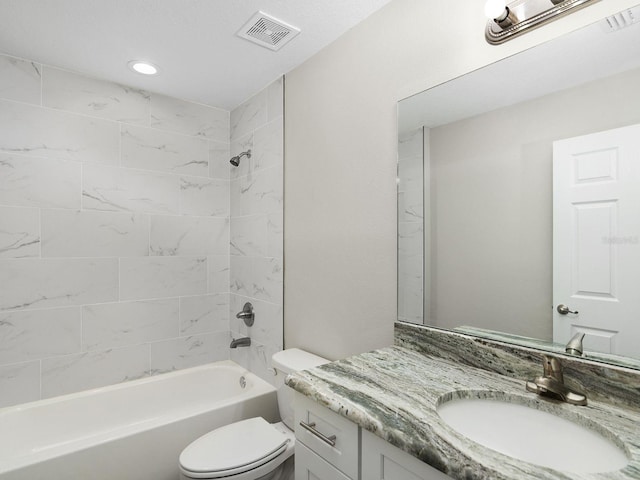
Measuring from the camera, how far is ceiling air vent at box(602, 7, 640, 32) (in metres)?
0.96

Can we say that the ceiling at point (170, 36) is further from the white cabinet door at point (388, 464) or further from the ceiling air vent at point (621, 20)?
the white cabinet door at point (388, 464)

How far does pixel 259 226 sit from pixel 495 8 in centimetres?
180

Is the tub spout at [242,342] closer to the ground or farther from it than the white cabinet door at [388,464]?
closer to the ground

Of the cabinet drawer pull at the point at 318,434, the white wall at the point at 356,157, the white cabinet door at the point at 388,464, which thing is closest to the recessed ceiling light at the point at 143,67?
the white wall at the point at 356,157

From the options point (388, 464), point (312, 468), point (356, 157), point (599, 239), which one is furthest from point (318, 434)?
point (356, 157)

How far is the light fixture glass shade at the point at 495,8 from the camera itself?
1149mm

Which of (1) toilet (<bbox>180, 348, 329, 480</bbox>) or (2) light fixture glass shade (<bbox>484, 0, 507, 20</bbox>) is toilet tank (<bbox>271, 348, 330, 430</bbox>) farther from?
(2) light fixture glass shade (<bbox>484, 0, 507, 20</bbox>)

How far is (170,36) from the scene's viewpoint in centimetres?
185

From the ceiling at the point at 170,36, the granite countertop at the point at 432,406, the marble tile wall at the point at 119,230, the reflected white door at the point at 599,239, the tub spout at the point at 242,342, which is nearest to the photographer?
the granite countertop at the point at 432,406

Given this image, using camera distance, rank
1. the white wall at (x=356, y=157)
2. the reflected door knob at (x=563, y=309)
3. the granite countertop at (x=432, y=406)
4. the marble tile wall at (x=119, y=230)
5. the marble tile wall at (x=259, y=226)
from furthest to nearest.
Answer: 1. the marble tile wall at (x=259, y=226)
2. the marble tile wall at (x=119, y=230)
3. the white wall at (x=356, y=157)
4. the reflected door knob at (x=563, y=309)
5. the granite countertop at (x=432, y=406)

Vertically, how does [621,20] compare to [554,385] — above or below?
above

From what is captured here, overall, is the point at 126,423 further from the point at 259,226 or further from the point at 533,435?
the point at 533,435

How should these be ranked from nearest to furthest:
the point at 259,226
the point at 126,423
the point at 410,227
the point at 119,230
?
the point at 410,227 → the point at 126,423 → the point at 119,230 → the point at 259,226

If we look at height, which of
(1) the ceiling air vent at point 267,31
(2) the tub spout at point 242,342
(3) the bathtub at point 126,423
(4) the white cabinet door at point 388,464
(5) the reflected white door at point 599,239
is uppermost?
(1) the ceiling air vent at point 267,31
